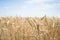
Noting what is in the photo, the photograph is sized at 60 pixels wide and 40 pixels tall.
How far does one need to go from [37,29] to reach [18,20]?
0.48 meters

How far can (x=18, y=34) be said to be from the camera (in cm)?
360

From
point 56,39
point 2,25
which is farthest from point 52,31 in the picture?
point 2,25

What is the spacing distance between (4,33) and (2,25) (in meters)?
0.27

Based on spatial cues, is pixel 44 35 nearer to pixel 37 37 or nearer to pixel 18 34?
pixel 37 37

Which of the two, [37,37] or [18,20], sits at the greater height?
[18,20]

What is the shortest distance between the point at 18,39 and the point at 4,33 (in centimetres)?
28

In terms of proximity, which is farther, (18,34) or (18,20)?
(18,20)

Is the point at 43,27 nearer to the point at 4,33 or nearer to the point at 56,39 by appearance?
the point at 56,39

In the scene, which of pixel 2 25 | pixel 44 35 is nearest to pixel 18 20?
pixel 2 25

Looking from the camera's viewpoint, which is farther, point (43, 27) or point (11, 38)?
point (43, 27)

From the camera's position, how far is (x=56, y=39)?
3.71 m

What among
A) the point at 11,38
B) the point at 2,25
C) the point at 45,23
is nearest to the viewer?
the point at 11,38

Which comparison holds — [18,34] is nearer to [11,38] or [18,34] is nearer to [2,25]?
[11,38]

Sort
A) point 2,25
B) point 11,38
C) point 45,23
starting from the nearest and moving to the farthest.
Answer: point 11,38 < point 2,25 < point 45,23
